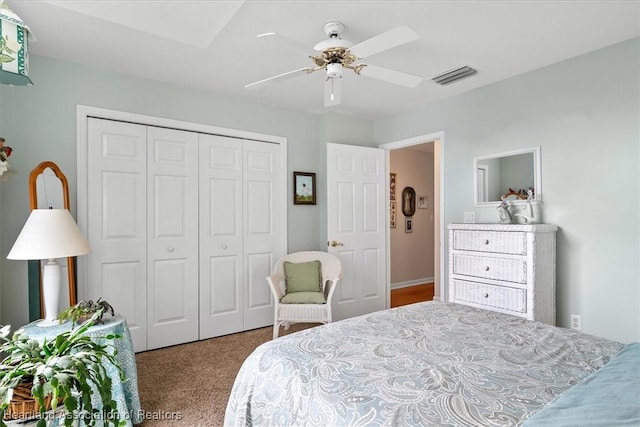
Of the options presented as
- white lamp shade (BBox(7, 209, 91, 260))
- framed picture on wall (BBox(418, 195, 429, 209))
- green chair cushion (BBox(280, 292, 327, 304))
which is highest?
framed picture on wall (BBox(418, 195, 429, 209))

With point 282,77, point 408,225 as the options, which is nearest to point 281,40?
point 282,77

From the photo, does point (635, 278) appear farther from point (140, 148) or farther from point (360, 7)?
point (140, 148)

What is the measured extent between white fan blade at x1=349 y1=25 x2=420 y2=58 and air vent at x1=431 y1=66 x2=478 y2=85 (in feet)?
4.65

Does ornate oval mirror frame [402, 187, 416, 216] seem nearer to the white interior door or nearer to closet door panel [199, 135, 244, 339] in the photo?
the white interior door

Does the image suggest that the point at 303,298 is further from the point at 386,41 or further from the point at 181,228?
the point at 386,41

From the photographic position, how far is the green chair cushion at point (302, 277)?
359cm

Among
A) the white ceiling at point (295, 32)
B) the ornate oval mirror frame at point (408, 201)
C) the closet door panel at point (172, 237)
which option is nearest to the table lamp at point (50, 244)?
the closet door panel at point (172, 237)

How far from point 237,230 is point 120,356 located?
181cm

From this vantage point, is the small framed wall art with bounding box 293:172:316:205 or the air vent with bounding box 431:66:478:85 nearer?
the air vent with bounding box 431:66:478:85

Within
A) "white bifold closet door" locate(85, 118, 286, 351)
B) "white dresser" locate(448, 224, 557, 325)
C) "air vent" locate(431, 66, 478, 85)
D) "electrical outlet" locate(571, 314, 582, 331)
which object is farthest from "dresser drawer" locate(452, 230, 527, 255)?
"white bifold closet door" locate(85, 118, 286, 351)

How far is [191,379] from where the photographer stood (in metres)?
2.61

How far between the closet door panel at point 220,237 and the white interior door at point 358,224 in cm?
103

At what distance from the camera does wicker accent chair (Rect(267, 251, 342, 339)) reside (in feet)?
10.9

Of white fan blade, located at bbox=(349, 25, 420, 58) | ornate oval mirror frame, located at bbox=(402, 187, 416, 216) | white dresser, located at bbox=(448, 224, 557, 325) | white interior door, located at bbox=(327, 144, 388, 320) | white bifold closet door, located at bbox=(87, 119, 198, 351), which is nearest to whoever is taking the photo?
white fan blade, located at bbox=(349, 25, 420, 58)
